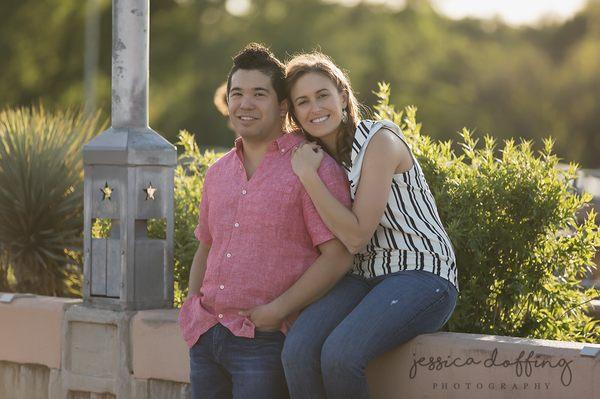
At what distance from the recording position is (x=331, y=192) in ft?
16.7

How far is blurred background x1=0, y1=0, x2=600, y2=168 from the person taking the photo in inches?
1401

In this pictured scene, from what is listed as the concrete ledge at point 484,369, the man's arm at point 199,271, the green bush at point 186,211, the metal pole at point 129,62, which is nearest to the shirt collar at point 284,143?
the man's arm at point 199,271

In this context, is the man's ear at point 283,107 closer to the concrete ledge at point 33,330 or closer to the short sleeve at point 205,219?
the short sleeve at point 205,219

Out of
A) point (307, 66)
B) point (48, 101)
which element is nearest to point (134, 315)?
point (307, 66)

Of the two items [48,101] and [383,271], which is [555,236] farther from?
[48,101]

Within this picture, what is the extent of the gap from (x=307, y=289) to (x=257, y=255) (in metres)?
0.25

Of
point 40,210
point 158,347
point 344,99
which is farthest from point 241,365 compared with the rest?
point 40,210

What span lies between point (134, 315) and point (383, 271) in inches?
68.7

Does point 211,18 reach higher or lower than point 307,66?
higher

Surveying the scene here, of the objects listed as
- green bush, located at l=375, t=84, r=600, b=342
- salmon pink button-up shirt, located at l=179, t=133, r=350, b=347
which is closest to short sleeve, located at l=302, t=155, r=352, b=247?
salmon pink button-up shirt, located at l=179, t=133, r=350, b=347

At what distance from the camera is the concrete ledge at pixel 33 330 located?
6.76 meters

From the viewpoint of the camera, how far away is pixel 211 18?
57.6 meters

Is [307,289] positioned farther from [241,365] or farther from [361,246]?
[241,365]

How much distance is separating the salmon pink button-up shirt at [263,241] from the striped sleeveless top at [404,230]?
0.57 feet
